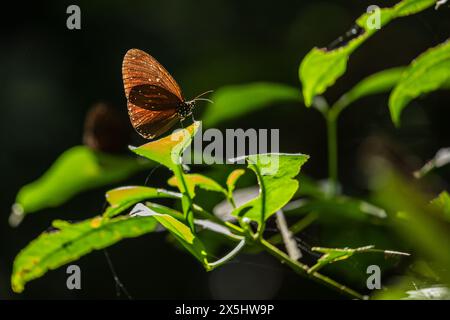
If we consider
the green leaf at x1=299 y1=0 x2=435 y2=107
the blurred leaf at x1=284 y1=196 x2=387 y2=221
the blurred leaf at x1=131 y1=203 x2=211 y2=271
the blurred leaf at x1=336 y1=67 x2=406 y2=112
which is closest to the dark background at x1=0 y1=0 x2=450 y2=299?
A: the blurred leaf at x1=336 y1=67 x2=406 y2=112

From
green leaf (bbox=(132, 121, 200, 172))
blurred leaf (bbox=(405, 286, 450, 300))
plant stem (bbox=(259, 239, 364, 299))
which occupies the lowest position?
blurred leaf (bbox=(405, 286, 450, 300))

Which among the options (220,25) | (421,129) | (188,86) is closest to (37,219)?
(188,86)

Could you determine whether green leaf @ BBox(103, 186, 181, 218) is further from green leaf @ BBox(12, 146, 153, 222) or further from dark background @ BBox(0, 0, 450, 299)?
dark background @ BBox(0, 0, 450, 299)

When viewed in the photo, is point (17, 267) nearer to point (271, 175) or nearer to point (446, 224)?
point (271, 175)

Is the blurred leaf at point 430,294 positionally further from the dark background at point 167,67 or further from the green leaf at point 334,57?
the dark background at point 167,67

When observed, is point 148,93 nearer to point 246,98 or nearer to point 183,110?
point 183,110

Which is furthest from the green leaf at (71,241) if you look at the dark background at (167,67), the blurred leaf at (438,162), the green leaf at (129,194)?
the dark background at (167,67)
